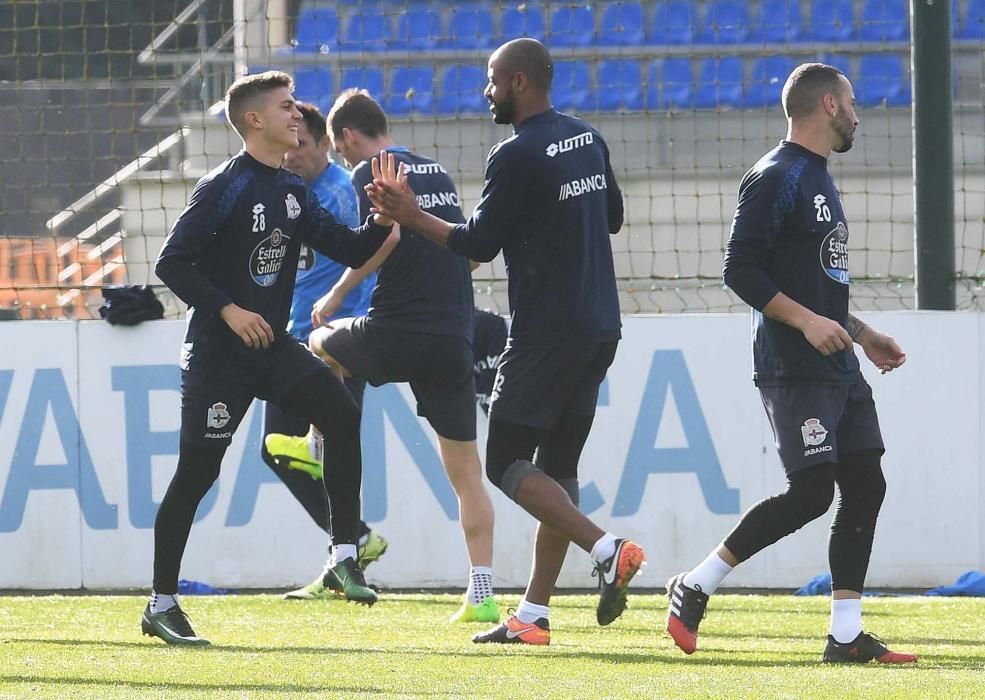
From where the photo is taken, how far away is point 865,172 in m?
10.6

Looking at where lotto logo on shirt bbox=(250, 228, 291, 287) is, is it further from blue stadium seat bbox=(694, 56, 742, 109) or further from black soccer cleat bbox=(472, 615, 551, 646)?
blue stadium seat bbox=(694, 56, 742, 109)

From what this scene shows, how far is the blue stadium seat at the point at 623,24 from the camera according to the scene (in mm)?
13398

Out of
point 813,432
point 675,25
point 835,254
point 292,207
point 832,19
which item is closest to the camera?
point 813,432

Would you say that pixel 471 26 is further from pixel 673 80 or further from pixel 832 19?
pixel 832 19

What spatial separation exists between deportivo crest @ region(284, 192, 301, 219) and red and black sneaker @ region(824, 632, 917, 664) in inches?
82.6

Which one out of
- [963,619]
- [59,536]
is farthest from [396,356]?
[59,536]

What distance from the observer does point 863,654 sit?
175 inches

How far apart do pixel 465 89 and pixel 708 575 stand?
8802mm

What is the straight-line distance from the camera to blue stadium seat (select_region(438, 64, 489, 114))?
1277 centimetres

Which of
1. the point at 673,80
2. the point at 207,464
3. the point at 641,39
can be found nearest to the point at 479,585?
the point at 207,464

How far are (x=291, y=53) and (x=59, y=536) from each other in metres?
4.53

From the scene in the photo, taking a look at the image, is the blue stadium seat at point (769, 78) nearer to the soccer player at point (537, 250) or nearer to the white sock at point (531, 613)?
the soccer player at point (537, 250)

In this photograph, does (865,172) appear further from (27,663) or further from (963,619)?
(27,663)

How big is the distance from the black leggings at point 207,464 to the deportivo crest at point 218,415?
0.07m
